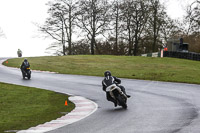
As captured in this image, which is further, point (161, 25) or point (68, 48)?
point (68, 48)

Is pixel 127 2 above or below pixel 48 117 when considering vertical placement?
above

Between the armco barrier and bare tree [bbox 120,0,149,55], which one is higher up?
bare tree [bbox 120,0,149,55]

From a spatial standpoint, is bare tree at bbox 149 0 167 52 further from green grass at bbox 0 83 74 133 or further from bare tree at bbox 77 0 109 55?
green grass at bbox 0 83 74 133

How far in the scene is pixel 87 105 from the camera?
14.7 meters

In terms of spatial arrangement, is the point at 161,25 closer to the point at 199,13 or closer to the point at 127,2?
the point at 127,2

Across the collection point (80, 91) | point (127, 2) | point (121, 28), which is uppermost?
point (127, 2)

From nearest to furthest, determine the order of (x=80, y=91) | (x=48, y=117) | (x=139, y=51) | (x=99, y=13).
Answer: (x=48, y=117) → (x=80, y=91) → (x=99, y=13) → (x=139, y=51)

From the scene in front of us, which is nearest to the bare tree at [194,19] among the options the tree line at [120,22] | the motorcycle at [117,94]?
the tree line at [120,22]

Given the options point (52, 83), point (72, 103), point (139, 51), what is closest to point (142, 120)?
point (72, 103)

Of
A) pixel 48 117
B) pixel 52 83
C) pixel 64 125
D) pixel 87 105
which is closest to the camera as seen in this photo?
pixel 64 125

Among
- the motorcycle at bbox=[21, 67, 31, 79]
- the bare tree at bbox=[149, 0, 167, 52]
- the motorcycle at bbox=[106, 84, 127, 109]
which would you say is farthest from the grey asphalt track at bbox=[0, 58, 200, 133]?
the bare tree at bbox=[149, 0, 167, 52]

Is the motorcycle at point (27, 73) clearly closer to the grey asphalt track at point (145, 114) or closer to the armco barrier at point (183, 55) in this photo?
→ the grey asphalt track at point (145, 114)

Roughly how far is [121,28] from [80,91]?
146 feet

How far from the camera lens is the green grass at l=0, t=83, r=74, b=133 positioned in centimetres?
1060
